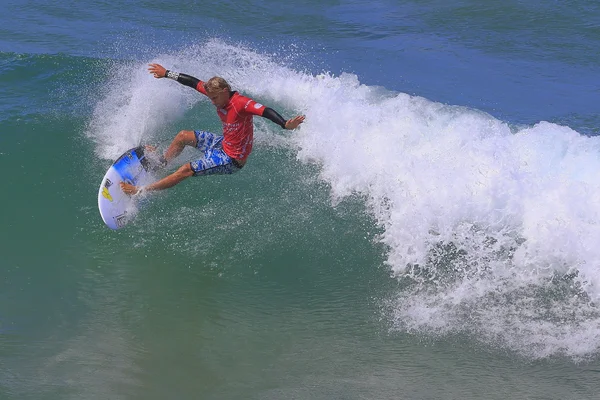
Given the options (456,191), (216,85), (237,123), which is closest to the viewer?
→ (216,85)

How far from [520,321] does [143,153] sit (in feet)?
15.9

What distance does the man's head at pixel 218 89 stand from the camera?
7651 mm

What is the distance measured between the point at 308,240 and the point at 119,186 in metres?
2.33

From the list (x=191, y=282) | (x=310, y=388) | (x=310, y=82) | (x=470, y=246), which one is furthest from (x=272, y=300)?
(x=310, y=82)

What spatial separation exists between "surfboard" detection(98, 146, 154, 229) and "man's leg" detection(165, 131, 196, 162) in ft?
0.93

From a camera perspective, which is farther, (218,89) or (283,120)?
(218,89)

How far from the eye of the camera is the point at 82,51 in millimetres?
14008

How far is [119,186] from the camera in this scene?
8133mm

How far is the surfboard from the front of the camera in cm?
795

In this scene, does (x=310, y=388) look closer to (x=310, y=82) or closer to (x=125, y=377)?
(x=125, y=377)

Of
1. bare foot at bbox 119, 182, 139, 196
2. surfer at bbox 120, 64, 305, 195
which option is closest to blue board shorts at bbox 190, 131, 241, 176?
surfer at bbox 120, 64, 305, 195

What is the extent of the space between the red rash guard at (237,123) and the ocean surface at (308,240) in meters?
0.92

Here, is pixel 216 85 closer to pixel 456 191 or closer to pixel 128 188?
pixel 128 188

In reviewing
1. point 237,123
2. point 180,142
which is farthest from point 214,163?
point 180,142
